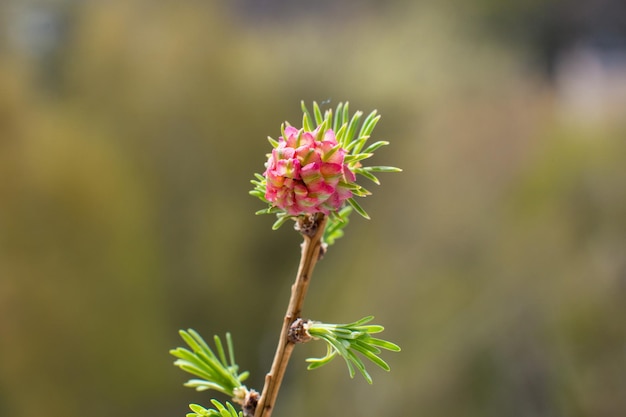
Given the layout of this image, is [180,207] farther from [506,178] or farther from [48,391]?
[506,178]

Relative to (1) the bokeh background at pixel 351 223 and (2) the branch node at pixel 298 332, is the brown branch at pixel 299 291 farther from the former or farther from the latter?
(1) the bokeh background at pixel 351 223

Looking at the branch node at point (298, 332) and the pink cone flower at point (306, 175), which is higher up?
the pink cone flower at point (306, 175)

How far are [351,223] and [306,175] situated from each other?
100cm

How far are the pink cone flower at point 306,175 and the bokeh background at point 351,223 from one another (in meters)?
0.85

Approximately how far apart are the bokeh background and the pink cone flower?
0.85 m

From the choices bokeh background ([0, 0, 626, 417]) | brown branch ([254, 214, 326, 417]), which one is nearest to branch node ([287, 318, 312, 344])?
brown branch ([254, 214, 326, 417])

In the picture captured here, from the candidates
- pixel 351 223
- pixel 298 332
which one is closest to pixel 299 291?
pixel 298 332

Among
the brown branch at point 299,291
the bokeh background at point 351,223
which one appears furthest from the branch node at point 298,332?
the bokeh background at point 351,223

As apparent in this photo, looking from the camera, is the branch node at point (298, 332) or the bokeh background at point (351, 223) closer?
the branch node at point (298, 332)

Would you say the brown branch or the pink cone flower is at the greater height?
the pink cone flower

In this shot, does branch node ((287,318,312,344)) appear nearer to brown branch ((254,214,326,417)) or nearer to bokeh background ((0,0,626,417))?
brown branch ((254,214,326,417))

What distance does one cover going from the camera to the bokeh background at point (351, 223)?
3.17 feet

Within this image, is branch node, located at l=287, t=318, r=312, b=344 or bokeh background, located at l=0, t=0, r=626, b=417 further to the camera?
bokeh background, located at l=0, t=0, r=626, b=417

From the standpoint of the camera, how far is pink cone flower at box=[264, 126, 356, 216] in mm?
174
